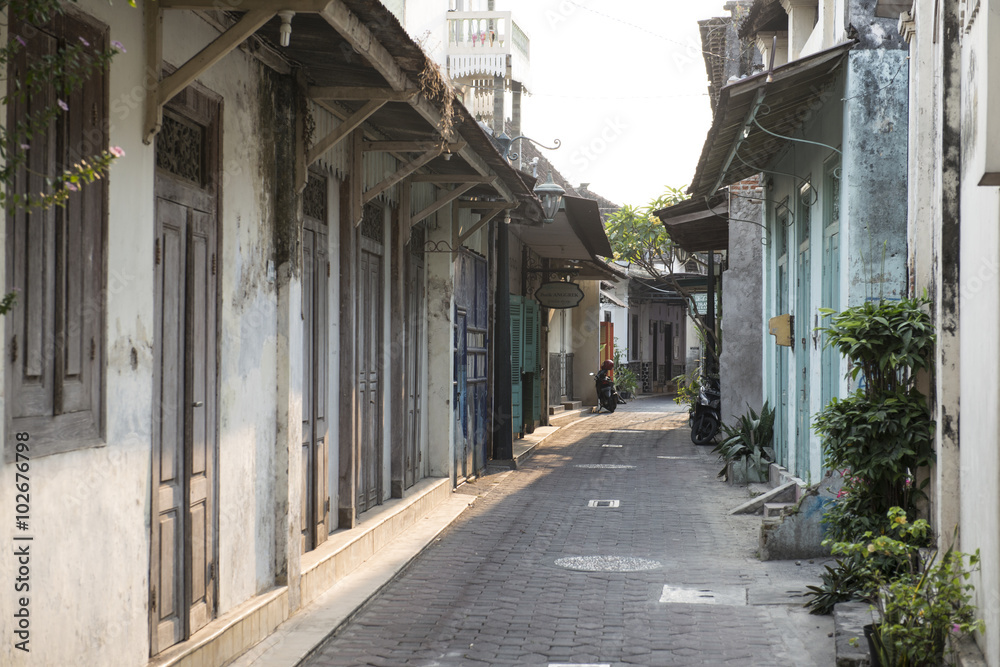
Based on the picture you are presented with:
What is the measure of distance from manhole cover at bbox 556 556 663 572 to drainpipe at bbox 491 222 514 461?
6.25 metres

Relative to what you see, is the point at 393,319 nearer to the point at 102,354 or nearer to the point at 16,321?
the point at 102,354

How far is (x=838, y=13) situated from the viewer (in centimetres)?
910

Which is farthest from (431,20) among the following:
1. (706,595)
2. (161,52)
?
(161,52)

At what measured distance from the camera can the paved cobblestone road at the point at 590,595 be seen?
5.96m

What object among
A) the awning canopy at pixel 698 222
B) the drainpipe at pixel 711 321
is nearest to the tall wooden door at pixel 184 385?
the awning canopy at pixel 698 222

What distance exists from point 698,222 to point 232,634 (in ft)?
44.7

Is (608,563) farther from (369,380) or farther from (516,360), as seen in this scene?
(516,360)

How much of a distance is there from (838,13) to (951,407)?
15.5ft

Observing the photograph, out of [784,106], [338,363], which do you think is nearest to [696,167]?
[784,106]

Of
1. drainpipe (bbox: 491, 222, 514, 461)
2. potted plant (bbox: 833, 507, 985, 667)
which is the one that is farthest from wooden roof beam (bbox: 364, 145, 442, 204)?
drainpipe (bbox: 491, 222, 514, 461)

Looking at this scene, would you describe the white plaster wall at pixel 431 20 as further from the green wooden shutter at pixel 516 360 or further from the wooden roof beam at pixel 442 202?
the wooden roof beam at pixel 442 202

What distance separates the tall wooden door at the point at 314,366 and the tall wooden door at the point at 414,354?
2720mm

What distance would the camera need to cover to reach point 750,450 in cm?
1321

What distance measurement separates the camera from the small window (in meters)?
3.64
